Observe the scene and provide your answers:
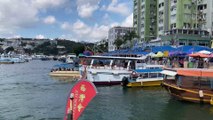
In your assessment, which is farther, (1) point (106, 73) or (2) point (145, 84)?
(1) point (106, 73)

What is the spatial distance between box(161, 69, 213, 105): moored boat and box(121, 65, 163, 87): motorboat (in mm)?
14097

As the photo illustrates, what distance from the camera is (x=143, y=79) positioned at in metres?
50.9

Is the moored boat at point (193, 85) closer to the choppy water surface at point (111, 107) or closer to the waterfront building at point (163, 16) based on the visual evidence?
the choppy water surface at point (111, 107)

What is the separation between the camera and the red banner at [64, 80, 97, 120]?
1415 centimetres

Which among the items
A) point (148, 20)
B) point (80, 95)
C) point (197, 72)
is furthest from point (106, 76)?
point (148, 20)

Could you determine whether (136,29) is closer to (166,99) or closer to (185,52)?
(185,52)

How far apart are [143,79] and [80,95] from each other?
37.2 meters

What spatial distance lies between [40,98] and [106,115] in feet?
42.7

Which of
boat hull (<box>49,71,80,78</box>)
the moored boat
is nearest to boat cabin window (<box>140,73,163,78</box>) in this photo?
the moored boat

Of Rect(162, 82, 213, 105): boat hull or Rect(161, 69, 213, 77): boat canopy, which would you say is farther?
Rect(161, 69, 213, 77): boat canopy

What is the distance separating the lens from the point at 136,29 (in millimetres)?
140500

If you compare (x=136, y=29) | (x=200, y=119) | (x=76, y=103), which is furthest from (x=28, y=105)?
(x=136, y=29)

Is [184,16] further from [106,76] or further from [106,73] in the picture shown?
[106,76]

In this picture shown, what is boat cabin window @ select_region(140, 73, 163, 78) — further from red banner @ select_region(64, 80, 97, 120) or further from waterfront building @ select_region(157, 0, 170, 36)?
waterfront building @ select_region(157, 0, 170, 36)
